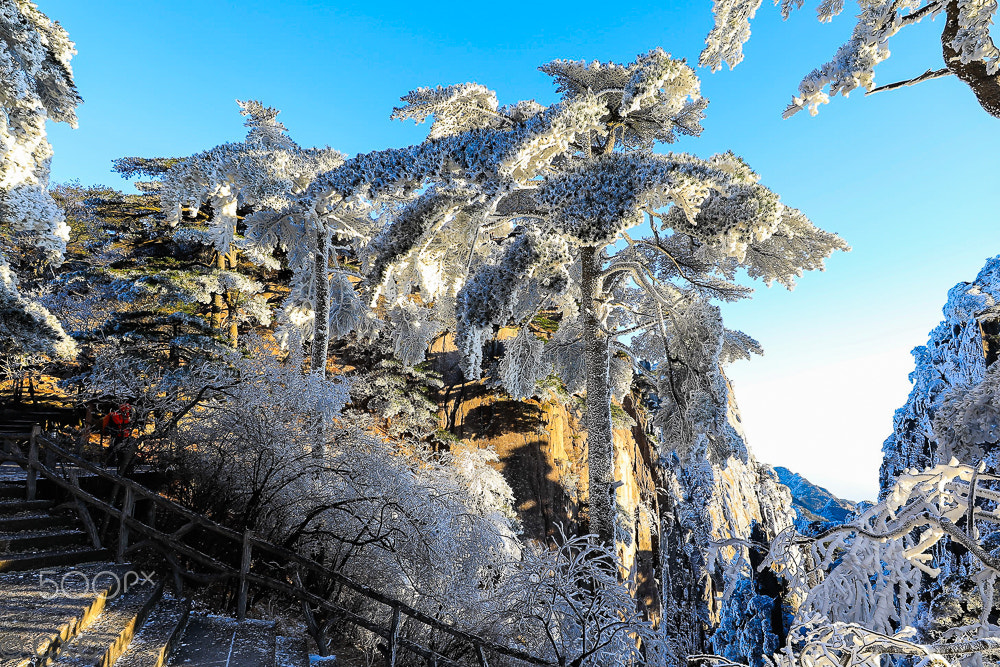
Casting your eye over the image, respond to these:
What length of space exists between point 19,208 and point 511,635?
28.8 feet

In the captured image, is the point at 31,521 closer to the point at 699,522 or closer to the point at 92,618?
the point at 92,618

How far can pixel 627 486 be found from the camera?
17297mm

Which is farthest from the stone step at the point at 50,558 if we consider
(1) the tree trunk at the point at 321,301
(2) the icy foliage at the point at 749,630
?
(2) the icy foliage at the point at 749,630

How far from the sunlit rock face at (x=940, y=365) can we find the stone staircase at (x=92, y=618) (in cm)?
992

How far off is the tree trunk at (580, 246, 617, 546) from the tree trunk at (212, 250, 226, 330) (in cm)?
1248

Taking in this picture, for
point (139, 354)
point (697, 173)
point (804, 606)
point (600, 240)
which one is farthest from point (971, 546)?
point (139, 354)

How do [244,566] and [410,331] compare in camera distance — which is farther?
[410,331]

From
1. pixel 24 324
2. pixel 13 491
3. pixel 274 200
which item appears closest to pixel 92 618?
pixel 13 491

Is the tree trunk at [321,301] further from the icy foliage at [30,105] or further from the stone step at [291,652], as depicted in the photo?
the stone step at [291,652]

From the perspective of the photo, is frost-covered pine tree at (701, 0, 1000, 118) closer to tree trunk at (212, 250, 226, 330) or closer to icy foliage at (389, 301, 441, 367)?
icy foliage at (389, 301, 441, 367)

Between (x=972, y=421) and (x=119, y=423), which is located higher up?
(x=972, y=421)

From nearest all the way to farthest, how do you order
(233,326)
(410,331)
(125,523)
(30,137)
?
(125,523)
(30,137)
(410,331)
(233,326)

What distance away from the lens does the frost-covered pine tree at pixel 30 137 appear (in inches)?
258

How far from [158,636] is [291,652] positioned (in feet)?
3.75
